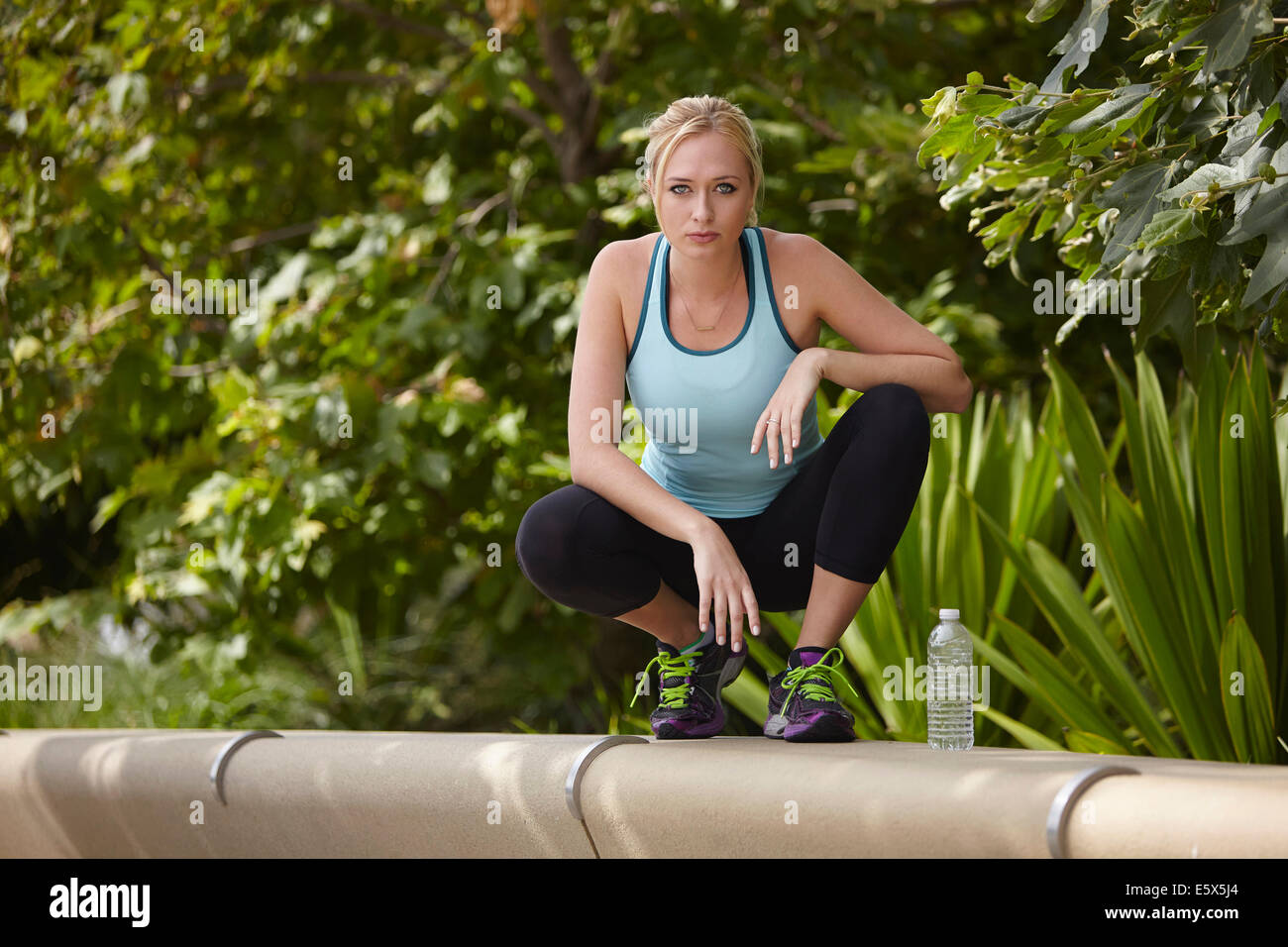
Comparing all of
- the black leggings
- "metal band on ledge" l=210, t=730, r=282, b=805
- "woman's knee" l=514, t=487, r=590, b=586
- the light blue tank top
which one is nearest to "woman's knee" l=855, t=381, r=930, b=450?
the black leggings

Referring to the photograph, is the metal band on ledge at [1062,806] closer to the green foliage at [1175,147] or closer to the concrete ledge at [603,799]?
the concrete ledge at [603,799]

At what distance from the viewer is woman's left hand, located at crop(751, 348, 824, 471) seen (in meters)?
1.67

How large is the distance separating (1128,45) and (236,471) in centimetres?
244

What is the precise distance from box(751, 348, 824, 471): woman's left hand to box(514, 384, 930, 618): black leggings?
0.09 metres

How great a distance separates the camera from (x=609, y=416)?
70.2 inches

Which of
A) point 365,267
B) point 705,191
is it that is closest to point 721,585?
point 705,191

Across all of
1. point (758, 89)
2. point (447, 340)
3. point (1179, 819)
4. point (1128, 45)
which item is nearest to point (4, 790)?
point (447, 340)

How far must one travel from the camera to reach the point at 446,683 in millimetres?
4730

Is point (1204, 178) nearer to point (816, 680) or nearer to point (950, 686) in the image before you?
point (816, 680)

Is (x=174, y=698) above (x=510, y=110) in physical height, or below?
below

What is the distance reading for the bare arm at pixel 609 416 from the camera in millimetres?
1683

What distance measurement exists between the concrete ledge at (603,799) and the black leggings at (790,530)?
0.23 meters

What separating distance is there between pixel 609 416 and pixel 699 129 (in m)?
0.41
